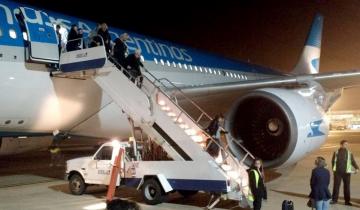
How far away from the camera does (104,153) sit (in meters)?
9.03

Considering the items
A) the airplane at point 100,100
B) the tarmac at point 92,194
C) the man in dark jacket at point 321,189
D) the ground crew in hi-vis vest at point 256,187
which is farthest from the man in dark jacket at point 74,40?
the man in dark jacket at point 321,189

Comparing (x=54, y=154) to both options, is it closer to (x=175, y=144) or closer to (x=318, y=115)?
(x=175, y=144)

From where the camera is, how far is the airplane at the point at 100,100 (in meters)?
Result: 8.40

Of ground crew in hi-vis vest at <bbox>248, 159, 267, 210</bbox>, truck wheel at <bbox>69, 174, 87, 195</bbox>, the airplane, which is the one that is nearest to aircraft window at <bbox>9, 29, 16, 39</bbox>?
the airplane

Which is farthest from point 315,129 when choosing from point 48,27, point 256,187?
point 48,27

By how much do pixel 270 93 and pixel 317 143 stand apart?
1285 mm

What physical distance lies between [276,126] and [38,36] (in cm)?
480

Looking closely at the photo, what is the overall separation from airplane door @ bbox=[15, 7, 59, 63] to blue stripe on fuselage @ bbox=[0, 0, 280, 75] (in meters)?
0.13

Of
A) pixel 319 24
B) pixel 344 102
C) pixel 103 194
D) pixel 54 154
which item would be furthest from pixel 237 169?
pixel 344 102

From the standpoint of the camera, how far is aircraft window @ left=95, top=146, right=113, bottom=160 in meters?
8.96

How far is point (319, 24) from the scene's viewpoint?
21.6m

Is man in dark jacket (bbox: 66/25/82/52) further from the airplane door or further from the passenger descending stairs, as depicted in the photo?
the passenger descending stairs

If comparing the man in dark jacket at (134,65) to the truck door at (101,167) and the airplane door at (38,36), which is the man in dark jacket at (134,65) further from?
the truck door at (101,167)

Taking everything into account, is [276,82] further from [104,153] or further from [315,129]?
[104,153]
